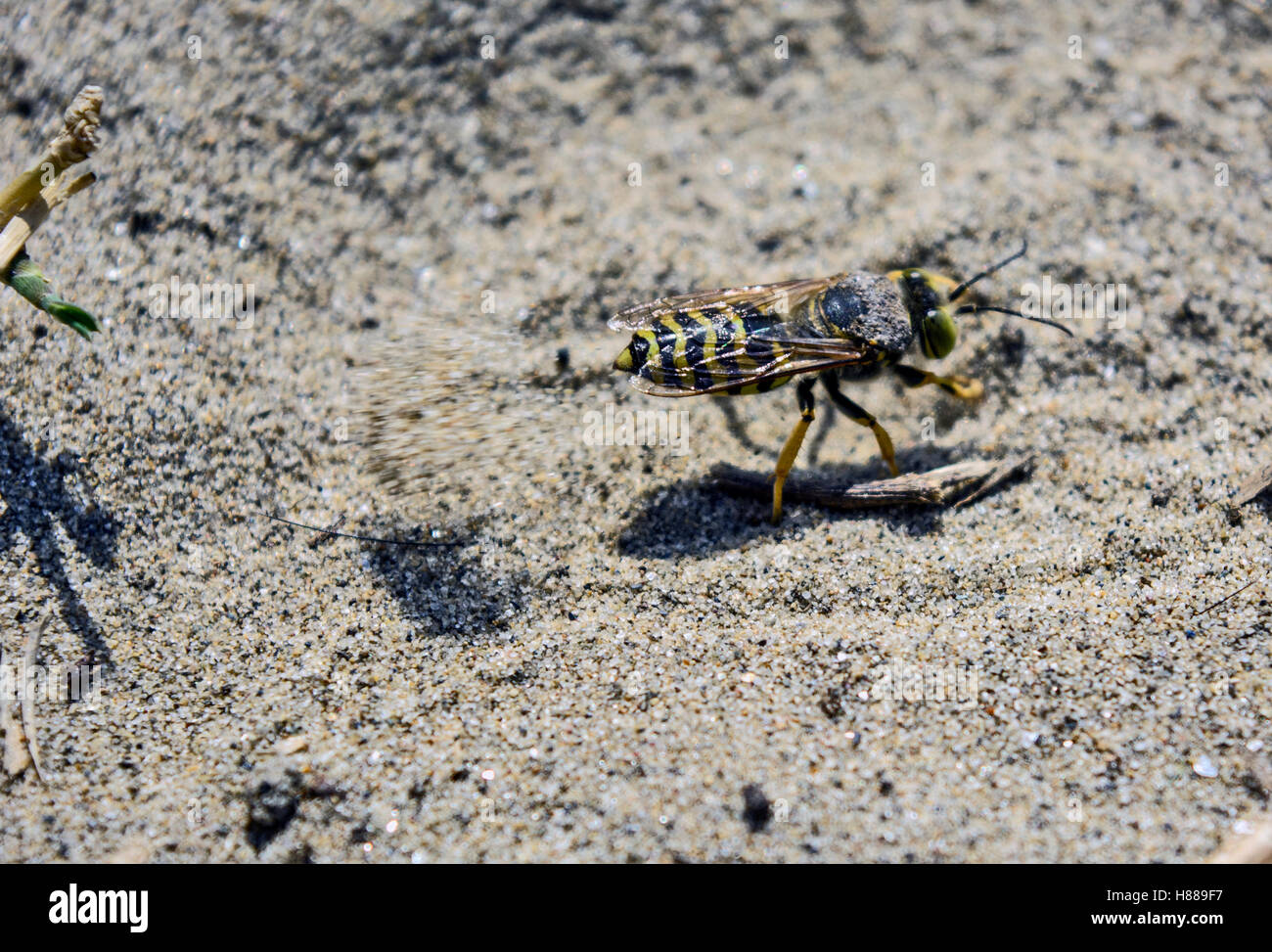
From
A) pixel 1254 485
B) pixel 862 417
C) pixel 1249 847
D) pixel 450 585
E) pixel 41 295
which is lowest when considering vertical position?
pixel 1249 847

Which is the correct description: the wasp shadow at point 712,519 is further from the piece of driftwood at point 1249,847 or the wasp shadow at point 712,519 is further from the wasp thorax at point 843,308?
the piece of driftwood at point 1249,847

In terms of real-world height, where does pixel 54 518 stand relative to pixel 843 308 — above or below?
below

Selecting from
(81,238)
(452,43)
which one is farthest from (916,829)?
(452,43)

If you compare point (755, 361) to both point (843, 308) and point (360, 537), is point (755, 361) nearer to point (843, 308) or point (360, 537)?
point (843, 308)

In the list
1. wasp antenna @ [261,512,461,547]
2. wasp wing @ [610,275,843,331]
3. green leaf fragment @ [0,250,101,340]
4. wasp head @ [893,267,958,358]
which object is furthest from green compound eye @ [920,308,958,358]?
green leaf fragment @ [0,250,101,340]

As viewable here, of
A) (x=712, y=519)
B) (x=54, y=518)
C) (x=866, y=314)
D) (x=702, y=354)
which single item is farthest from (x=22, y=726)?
(x=866, y=314)
